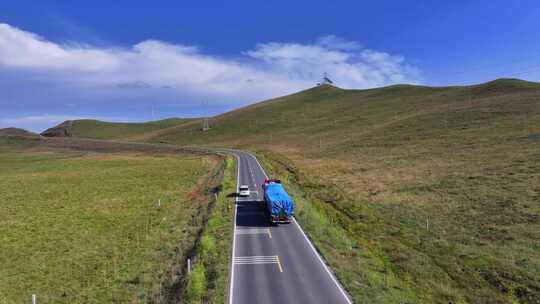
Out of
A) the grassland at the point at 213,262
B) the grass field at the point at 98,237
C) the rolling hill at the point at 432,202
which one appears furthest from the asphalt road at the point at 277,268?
the grass field at the point at 98,237

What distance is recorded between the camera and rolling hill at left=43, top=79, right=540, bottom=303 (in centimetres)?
2131

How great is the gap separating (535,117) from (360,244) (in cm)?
8418

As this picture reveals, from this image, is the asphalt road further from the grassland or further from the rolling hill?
the rolling hill

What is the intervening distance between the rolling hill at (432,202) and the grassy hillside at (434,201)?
0.35ft

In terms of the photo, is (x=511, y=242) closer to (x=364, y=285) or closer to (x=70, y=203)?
(x=364, y=285)

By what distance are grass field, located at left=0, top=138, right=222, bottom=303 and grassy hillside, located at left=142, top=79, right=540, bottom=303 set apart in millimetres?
12565

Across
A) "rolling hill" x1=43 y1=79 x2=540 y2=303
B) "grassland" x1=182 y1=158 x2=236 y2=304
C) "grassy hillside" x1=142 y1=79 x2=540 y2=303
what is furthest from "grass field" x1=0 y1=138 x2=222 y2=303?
"grassy hillside" x1=142 y1=79 x2=540 y2=303

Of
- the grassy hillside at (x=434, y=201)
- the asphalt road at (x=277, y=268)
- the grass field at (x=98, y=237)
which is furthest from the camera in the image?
the grass field at (x=98, y=237)

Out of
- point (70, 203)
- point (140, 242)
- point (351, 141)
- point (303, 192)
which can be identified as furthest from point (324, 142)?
point (140, 242)

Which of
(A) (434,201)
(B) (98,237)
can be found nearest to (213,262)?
(B) (98,237)

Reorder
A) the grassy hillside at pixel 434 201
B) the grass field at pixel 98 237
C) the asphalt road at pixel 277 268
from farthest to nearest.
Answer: the grass field at pixel 98 237, the grassy hillside at pixel 434 201, the asphalt road at pixel 277 268

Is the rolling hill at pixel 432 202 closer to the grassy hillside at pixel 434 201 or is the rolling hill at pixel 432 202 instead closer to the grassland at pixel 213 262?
the grassy hillside at pixel 434 201

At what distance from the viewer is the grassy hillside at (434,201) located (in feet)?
69.9

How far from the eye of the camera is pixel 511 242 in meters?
26.0
